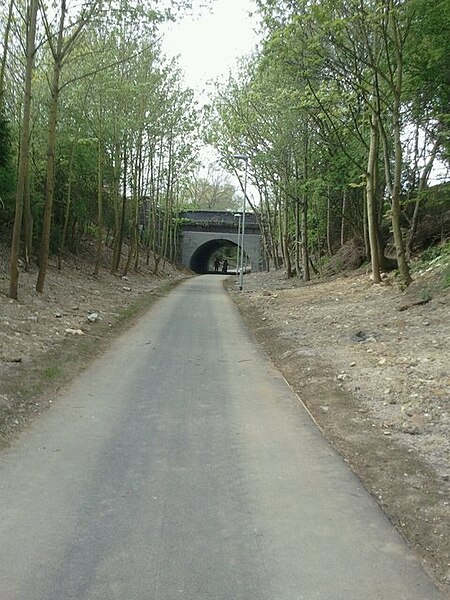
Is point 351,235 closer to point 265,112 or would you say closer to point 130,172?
point 265,112

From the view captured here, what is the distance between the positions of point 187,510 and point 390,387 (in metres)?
3.91

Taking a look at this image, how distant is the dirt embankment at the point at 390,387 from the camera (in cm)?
414

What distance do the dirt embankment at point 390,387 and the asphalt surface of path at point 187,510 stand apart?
22cm

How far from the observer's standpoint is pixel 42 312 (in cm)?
1303

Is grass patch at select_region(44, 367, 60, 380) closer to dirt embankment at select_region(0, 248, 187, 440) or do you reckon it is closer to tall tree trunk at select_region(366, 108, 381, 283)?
dirt embankment at select_region(0, 248, 187, 440)

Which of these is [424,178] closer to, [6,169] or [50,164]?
[50,164]

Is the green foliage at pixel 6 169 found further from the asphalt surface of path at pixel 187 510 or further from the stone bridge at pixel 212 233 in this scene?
the stone bridge at pixel 212 233

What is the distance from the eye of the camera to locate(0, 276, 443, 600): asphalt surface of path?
3.09m

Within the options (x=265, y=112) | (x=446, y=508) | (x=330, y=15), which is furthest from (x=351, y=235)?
(x=446, y=508)

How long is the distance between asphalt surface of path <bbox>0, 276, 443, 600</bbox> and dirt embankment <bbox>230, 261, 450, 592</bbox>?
225mm

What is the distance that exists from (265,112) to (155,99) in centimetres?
550

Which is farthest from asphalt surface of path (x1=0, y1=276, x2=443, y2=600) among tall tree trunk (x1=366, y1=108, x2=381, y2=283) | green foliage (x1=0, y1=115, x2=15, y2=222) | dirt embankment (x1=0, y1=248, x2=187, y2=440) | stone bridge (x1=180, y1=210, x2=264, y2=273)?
stone bridge (x1=180, y1=210, x2=264, y2=273)

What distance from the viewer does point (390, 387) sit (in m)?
7.01

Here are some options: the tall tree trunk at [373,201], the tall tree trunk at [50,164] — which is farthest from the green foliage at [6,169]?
the tall tree trunk at [373,201]
